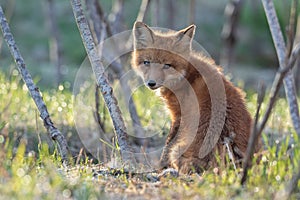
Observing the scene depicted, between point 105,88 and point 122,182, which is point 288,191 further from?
point 105,88

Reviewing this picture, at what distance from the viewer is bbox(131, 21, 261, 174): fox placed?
5062 mm

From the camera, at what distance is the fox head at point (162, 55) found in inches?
224

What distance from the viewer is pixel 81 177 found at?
13.0 ft

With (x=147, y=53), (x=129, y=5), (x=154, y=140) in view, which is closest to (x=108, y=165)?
(x=147, y=53)

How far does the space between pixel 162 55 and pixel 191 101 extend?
0.71 m

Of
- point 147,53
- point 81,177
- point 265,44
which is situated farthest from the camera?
point 265,44

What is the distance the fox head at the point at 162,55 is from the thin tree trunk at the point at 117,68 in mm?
1061

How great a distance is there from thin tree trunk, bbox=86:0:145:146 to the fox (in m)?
0.97

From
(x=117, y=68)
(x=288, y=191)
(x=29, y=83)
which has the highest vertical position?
(x=117, y=68)

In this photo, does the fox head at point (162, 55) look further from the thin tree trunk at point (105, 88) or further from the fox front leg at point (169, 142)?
the thin tree trunk at point (105, 88)

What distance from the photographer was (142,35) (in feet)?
19.6

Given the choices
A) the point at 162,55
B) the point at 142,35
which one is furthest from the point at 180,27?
the point at 162,55

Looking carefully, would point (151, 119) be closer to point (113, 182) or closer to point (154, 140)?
point (154, 140)

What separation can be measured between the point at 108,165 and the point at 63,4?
1558 cm
